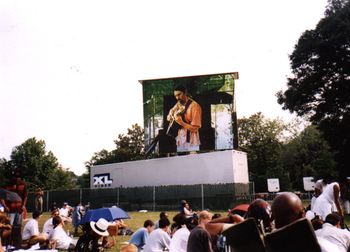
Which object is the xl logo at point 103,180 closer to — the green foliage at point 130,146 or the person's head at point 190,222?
the green foliage at point 130,146

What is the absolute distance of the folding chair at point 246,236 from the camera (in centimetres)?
210

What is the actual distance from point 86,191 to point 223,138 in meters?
14.8

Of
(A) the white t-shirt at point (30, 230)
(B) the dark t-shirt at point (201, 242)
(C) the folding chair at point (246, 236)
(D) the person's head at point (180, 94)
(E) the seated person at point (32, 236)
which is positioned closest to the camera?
(C) the folding chair at point (246, 236)

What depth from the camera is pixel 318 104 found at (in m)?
29.7

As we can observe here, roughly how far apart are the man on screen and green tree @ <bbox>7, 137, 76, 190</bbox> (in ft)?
101

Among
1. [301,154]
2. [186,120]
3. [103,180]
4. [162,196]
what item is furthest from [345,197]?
[301,154]

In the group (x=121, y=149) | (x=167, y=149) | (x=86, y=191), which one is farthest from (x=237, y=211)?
(x=121, y=149)

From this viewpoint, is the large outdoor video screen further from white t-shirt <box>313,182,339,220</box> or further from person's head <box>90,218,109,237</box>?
person's head <box>90,218,109,237</box>

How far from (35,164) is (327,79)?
46.6 meters

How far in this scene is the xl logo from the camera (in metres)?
44.1

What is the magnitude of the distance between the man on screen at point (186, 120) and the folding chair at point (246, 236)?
3564 centimetres

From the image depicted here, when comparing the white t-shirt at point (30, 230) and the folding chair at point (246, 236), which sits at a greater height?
the folding chair at point (246, 236)

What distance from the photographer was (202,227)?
19.7 feet

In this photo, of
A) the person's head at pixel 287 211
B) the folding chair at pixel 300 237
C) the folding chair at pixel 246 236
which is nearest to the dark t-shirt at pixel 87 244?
the folding chair at pixel 246 236
